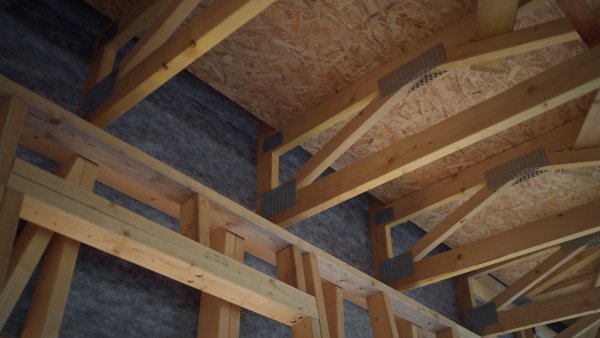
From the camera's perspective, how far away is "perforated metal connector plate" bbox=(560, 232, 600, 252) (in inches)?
212

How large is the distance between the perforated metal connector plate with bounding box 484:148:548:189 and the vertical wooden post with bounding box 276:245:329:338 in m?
1.68

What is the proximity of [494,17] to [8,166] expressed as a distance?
9.10 ft

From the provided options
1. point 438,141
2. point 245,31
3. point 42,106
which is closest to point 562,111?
point 438,141

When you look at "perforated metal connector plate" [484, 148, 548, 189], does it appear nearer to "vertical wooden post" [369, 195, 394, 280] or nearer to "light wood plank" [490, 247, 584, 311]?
"vertical wooden post" [369, 195, 394, 280]

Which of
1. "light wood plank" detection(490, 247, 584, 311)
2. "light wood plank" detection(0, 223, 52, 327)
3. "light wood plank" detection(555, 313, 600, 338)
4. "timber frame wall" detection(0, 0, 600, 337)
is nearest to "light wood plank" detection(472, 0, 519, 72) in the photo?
"timber frame wall" detection(0, 0, 600, 337)

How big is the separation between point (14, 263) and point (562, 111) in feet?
12.7

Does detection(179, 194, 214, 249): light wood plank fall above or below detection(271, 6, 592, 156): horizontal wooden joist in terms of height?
below

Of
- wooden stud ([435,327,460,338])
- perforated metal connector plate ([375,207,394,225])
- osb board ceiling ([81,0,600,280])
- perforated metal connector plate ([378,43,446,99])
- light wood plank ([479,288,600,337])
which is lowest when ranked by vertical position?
wooden stud ([435,327,460,338])

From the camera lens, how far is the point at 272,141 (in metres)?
4.85

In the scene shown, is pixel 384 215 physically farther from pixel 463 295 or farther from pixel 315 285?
pixel 315 285

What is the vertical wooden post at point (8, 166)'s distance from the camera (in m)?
2.43

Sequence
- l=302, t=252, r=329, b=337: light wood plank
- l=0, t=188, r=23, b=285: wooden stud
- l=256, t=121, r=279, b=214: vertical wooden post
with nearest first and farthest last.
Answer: l=0, t=188, r=23, b=285: wooden stud, l=302, t=252, r=329, b=337: light wood plank, l=256, t=121, r=279, b=214: vertical wooden post

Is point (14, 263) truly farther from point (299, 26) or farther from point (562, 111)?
point (562, 111)

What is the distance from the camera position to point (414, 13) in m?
4.08
